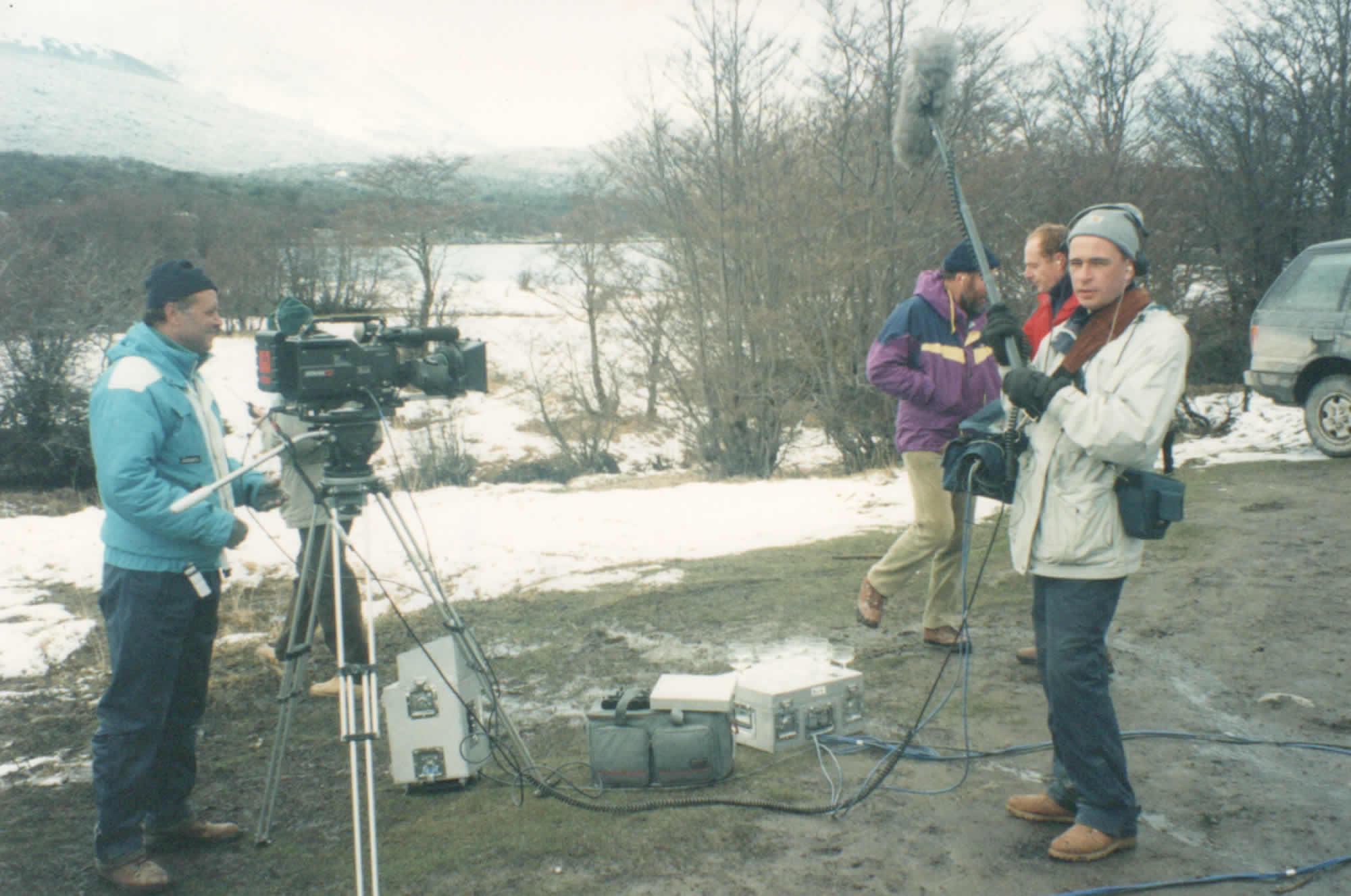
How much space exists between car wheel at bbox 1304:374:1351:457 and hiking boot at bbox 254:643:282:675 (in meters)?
10.2

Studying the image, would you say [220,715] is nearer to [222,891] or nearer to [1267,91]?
[222,891]

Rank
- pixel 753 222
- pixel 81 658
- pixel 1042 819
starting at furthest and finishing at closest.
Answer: pixel 753 222 → pixel 81 658 → pixel 1042 819

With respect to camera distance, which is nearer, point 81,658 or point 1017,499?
point 1017,499

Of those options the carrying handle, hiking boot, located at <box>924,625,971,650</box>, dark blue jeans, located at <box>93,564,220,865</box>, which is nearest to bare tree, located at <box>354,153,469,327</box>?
hiking boot, located at <box>924,625,971,650</box>

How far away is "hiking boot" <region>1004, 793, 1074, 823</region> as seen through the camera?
3496 millimetres

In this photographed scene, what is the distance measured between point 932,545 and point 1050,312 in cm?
163

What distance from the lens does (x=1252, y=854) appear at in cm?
324

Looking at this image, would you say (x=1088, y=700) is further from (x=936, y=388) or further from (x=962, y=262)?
(x=962, y=262)

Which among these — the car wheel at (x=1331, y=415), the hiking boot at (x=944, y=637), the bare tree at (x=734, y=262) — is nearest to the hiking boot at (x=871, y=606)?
the hiking boot at (x=944, y=637)

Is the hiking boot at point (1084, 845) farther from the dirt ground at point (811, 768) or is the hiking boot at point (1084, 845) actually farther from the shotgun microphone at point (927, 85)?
the shotgun microphone at point (927, 85)

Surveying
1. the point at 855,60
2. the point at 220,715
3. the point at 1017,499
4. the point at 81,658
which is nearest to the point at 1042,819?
the point at 1017,499

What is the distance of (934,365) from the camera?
529 centimetres

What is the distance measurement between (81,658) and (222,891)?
139 inches

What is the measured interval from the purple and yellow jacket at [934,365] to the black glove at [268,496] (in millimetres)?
2965
